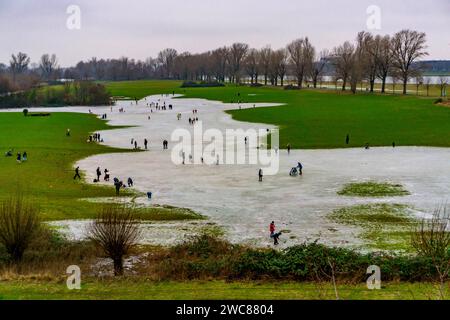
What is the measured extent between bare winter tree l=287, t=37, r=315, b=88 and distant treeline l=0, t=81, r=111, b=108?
6945 cm

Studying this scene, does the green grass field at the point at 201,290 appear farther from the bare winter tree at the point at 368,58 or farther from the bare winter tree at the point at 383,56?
the bare winter tree at the point at 383,56

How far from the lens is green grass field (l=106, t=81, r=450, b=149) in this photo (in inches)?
2505

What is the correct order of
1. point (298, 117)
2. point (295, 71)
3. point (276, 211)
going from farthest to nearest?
point (295, 71)
point (298, 117)
point (276, 211)

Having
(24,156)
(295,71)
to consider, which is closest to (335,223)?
(24,156)

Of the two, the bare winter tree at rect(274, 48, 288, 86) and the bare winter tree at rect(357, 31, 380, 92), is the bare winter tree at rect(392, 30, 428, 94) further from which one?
the bare winter tree at rect(274, 48, 288, 86)

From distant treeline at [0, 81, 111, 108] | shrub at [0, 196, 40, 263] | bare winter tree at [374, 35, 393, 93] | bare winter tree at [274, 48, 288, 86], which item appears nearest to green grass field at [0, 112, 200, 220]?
shrub at [0, 196, 40, 263]

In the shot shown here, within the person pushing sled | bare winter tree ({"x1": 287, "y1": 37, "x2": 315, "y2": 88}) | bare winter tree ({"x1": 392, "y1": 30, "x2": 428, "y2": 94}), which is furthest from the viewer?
bare winter tree ({"x1": 287, "y1": 37, "x2": 315, "y2": 88})

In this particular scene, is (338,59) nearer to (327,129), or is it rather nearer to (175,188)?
(327,129)

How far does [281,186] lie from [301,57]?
14526cm

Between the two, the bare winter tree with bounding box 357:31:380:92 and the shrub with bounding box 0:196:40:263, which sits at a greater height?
the bare winter tree with bounding box 357:31:380:92

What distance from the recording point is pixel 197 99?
14375 cm

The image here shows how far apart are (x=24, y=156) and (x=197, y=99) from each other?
9341 cm
